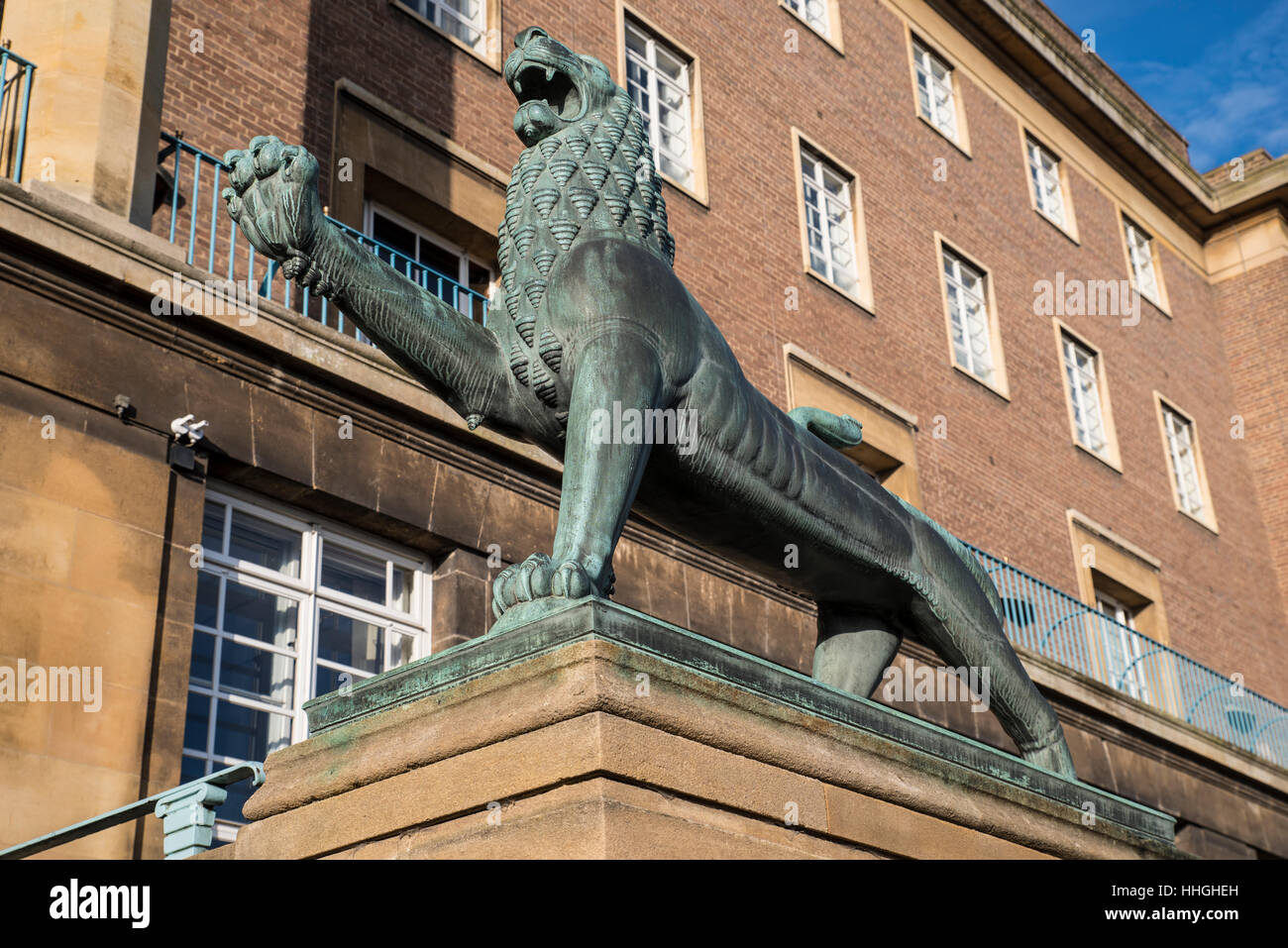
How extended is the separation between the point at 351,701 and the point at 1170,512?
2221 centimetres

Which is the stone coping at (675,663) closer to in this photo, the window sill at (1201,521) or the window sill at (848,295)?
the window sill at (848,295)

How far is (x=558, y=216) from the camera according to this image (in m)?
4.83

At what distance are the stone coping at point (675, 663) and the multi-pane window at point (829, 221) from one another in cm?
1452

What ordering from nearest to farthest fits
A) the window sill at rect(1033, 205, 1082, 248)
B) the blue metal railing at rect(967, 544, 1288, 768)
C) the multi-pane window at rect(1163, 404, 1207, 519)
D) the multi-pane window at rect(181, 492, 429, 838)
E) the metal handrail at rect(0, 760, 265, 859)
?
1. the metal handrail at rect(0, 760, 265, 859)
2. the multi-pane window at rect(181, 492, 429, 838)
3. the blue metal railing at rect(967, 544, 1288, 768)
4. the window sill at rect(1033, 205, 1082, 248)
5. the multi-pane window at rect(1163, 404, 1207, 519)

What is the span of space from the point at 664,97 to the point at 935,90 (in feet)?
24.1

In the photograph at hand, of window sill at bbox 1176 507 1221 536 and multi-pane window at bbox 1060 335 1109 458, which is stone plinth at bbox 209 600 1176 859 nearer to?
multi-pane window at bbox 1060 335 1109 458

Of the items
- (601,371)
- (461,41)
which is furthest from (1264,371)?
(601,371)

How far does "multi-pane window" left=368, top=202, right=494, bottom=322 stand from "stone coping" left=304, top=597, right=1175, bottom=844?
8834 mm

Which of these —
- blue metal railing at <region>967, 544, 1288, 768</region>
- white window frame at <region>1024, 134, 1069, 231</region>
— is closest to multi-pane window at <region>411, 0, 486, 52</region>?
blue metal railing at <region>967, 544, 1288, 768</region>

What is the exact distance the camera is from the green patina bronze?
443 cm

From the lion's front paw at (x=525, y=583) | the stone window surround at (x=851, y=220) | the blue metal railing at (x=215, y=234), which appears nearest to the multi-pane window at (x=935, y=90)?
the stone window surround at (x=851, y=220)

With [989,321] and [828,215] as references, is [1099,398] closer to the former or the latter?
[989,321]

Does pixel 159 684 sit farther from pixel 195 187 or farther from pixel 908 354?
pixel 908 354
